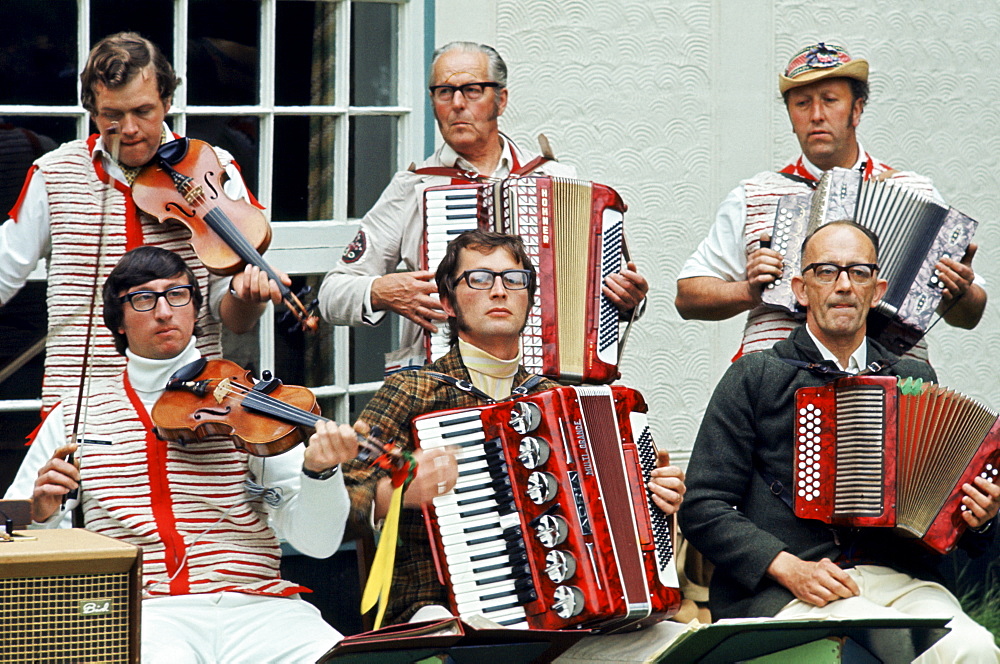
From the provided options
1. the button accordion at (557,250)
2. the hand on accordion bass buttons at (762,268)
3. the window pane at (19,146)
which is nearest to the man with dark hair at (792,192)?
the hand on accordion bass buttons at (762,268)

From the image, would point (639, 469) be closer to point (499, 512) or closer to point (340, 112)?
point (499, 512)

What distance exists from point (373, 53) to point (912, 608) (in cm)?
242

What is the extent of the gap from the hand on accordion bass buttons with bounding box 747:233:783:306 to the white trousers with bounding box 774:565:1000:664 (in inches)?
31.4

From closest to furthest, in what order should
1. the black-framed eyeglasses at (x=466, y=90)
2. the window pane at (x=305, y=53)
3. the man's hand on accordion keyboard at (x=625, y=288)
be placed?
the man's hand on accordion keyboard at (x=625, y=288) < the black-framed eyeglasses at (x=466, y=90) < the window pane at (x=305, y=53)

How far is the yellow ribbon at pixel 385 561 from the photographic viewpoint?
9.89ft

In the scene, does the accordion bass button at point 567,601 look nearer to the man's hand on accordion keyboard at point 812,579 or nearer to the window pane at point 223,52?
the man's hand on accordion keyboard at point 812,579

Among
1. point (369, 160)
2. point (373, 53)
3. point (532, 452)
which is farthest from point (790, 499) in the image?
point (373, 53)

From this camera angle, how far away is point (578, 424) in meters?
3.23

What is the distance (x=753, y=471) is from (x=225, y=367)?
4.53ft

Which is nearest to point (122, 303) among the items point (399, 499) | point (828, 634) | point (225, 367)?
point (225, 367)

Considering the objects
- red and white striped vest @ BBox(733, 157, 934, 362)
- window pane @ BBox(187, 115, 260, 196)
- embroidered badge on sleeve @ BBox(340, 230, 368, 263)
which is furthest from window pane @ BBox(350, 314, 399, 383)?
red and white striped vest @ BBox(733, 157, 934, 362)

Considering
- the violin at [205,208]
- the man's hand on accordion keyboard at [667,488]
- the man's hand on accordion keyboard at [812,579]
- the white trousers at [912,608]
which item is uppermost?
the violin at [205,208]

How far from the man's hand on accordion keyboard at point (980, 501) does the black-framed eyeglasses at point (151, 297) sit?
1.97 m

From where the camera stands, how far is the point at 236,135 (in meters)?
4.50
